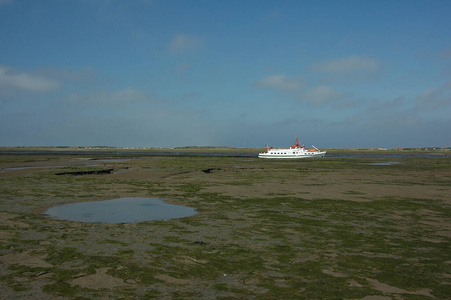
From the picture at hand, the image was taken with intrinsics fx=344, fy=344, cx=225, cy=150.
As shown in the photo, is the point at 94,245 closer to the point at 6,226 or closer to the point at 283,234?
the point at 6,226

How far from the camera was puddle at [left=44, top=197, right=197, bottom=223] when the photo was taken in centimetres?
1586

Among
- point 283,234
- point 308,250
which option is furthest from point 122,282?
point 283,234

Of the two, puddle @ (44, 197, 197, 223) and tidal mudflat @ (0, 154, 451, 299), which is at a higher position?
tidal mudflat @ (0, 154, 451, 299)

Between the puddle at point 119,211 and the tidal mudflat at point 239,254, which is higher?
the tidal mudflat at point 239,254

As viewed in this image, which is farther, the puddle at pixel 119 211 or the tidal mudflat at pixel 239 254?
the puddle at pixel 119 211

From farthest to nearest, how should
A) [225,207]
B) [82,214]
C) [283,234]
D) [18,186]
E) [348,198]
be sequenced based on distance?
Result: [18,186]
[348,198]
[225,207]
[82,214]
[283,234]

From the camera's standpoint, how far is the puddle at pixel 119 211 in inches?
625

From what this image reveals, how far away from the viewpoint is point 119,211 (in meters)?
17.8

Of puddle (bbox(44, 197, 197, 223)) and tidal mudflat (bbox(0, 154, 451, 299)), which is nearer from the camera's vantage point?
tidal mudflat (bbox(0, 154, 451, 299))

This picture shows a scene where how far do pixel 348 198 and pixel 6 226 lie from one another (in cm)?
1856

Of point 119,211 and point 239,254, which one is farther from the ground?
point 239,254

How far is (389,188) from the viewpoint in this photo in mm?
27016

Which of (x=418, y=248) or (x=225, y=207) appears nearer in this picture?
(x=418, y=248)

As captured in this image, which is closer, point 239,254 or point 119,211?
point 239,254
